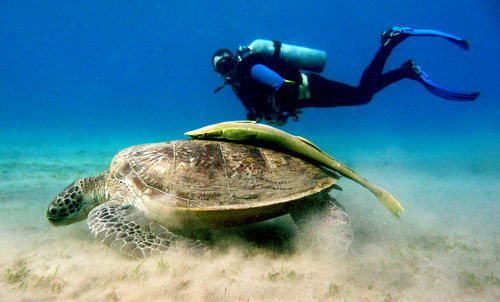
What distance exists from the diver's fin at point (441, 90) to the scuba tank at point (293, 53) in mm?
2932

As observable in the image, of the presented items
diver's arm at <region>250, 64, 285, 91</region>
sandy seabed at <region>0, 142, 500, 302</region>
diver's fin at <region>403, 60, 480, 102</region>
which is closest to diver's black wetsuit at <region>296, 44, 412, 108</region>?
diver's fin at <region>403, 60, 480, 102</region>

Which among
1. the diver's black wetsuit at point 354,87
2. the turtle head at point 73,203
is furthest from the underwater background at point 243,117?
the diver's black wetsuit at point 354,87

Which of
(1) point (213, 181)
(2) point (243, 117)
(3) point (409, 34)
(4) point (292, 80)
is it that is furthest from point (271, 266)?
(2) point (243, 117)

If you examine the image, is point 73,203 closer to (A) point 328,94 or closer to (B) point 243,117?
(A) point 328,94

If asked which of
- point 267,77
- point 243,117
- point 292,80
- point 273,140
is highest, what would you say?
point 243,117

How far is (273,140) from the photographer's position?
11.1ft

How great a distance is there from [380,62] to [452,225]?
5.55 metres

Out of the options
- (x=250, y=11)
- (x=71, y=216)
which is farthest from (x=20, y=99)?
(x=71, y=216)

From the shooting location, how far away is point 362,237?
3.53 metres

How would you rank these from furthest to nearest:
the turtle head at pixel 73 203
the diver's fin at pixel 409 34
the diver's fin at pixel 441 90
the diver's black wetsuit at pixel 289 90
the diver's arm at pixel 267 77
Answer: the diver's fin at pixel 409 34 < the diver's fin at pixel 441 90 < the diver's black wetsuit at pixel 289 90 < the diver's arm at pixel 267 77 < the turtle head at pixel 73 203

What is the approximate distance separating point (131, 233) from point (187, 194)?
78 cm

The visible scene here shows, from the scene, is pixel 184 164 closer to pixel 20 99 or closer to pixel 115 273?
pixel 115 273

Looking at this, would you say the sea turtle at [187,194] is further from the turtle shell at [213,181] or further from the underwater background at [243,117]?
the underwater background at [243,117]

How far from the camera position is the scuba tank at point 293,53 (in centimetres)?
796
